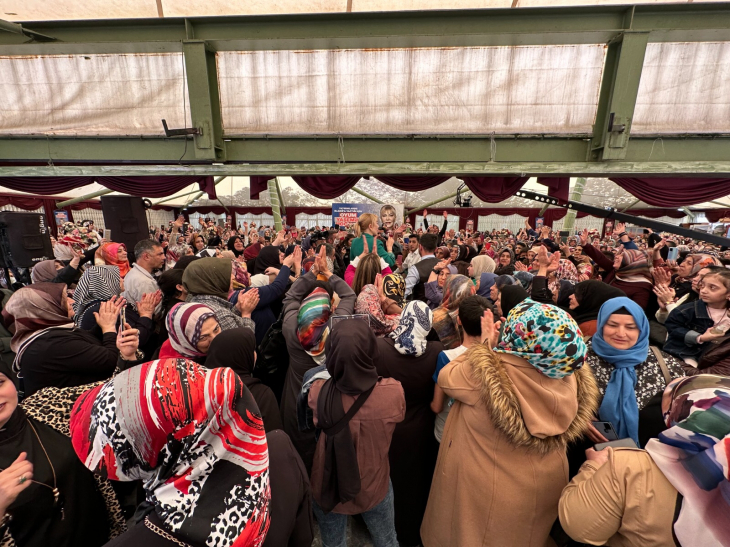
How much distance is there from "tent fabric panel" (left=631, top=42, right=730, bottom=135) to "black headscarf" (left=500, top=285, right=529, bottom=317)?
4.20 m

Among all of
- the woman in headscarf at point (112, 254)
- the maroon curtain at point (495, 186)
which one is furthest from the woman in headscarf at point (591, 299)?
the woman in headscarf at point (112, 254)

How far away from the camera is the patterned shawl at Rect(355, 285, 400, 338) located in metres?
2.42

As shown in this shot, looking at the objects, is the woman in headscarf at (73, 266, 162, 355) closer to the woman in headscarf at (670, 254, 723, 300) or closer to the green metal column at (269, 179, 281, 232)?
the woman in headscarf at (670, 254, 723, 300)

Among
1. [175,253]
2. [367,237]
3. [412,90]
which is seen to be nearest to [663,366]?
[367,237]

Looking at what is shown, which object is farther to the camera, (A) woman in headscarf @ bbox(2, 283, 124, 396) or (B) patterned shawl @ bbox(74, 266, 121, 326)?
(B) patterned shawl @ bbox(74, 266, 121, 326)

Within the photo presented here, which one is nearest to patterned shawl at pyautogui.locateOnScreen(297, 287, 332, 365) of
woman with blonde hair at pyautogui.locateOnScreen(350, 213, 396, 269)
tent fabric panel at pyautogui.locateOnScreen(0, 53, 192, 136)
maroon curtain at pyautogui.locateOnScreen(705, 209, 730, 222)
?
woman with blonde hair at pyautogui.locateOnScreen(350, 213, 396, 269)

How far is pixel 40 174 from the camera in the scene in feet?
13.9

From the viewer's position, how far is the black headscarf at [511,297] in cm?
266

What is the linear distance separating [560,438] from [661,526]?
16.7 inches

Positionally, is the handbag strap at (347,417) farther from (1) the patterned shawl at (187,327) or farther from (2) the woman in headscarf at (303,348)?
(1) the patterned shawl at (187,327)

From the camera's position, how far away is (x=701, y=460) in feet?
2.72

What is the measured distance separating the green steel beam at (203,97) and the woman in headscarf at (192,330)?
3.96 metres

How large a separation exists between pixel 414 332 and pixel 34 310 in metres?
2.35

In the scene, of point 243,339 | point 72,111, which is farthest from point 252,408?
point 72,111
